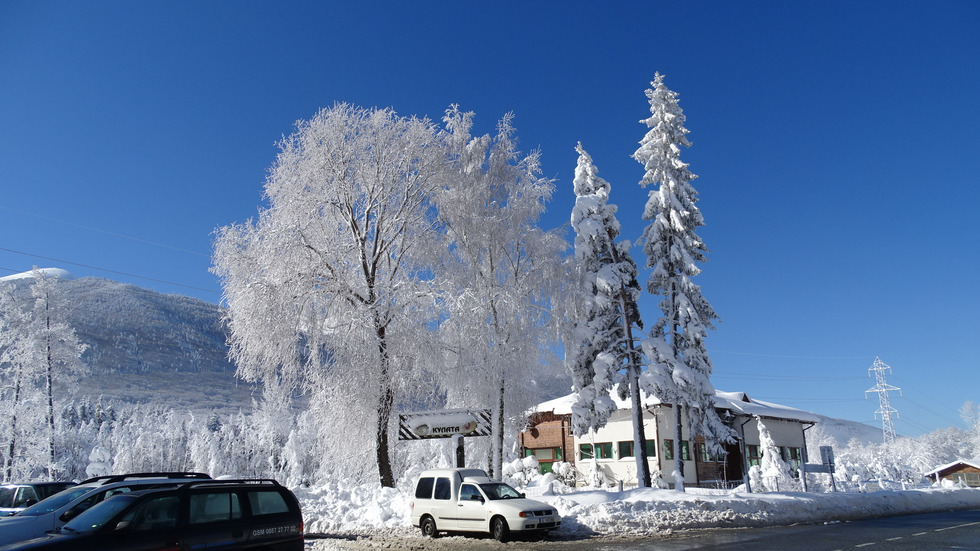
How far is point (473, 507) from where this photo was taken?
16.8 meters

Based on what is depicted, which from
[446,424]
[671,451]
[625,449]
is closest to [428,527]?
[446,424]

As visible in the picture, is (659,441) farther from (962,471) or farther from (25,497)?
(962,471)

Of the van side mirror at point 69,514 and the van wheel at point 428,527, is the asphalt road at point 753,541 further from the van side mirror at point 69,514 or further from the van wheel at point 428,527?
the van side mirror at point 69,514

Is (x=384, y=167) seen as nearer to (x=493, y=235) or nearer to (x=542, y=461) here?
(x=493, y=235)

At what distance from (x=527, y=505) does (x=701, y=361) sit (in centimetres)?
1420

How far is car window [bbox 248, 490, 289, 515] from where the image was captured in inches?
378

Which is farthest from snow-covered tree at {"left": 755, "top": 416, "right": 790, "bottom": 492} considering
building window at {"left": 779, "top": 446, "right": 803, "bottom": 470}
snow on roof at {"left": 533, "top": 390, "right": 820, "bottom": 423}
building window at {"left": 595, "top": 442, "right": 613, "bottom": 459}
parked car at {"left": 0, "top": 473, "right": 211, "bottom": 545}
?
parked car at {"left": 0, "top": 473, "right": 211, "bottom": 545}

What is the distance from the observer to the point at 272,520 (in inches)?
380

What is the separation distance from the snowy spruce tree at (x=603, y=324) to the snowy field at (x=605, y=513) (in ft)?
17.9

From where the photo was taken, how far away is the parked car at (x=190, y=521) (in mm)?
7992

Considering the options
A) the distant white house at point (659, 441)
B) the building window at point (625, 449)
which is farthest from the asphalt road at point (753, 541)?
the building window at point (625, 449)

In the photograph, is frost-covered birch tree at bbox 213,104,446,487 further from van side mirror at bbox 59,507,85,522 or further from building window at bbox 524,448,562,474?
building window at bbox 524,448,562,474

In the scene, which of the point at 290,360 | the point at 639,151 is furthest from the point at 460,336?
the point at 639,151

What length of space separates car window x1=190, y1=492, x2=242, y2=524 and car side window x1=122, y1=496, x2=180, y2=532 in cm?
25
